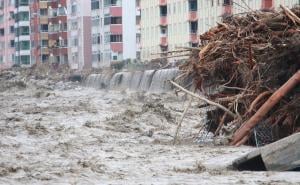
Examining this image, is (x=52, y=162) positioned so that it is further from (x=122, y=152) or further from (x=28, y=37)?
(x=28, y=37)

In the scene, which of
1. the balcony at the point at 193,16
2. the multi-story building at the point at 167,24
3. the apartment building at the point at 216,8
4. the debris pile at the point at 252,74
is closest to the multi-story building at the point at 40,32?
the multi-story building at the point at 167,24

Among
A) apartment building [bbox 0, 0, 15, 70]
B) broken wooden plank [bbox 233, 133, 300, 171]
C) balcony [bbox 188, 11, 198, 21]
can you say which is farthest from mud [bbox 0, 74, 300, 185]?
apartment building [bbox 0, 0, 15, 70]

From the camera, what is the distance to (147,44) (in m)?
95.1

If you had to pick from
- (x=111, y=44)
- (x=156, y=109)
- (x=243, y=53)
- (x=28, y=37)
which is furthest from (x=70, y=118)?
(x=28, y=37)

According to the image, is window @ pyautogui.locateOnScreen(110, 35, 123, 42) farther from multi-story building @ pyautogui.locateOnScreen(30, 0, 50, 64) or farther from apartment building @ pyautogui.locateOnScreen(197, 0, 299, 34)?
multi-story building @ pyautogui.locateOnScreen(30, 0, 50, 64)

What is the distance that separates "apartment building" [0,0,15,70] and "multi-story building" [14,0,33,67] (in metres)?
6.30

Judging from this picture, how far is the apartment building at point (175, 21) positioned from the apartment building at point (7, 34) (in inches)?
2537

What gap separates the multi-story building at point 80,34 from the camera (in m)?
120

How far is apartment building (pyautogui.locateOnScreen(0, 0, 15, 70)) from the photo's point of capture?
15638cm

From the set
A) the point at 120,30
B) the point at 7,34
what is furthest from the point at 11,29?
the point at 120,30

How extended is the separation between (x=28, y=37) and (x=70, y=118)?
114 meters

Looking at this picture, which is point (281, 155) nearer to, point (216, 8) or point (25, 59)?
point (216, 8)

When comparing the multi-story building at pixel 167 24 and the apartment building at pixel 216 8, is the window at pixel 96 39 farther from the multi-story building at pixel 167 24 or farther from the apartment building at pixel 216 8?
the apartment building at pixel 216 8

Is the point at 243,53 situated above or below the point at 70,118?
above
